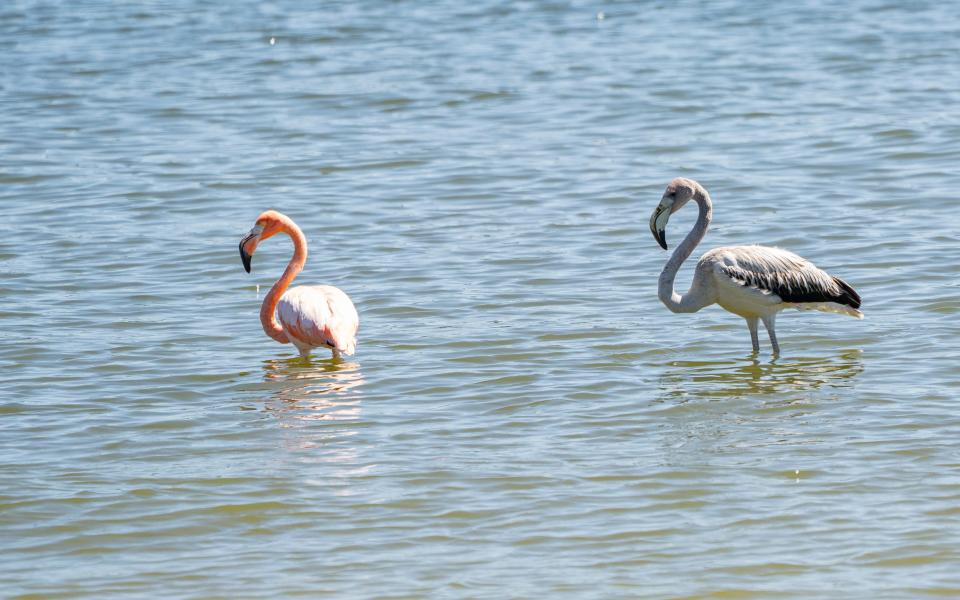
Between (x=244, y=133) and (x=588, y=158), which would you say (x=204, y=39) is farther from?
(x=588, y=158)

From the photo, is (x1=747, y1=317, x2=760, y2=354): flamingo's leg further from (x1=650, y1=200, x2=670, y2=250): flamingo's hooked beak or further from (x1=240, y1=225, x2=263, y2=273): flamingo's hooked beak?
(x1=240, y1=225, x2=263, y2=273): flamingo's hooked beak

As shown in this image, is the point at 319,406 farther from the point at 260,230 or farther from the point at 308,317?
the point at 260,230

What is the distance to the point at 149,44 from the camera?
22797mm

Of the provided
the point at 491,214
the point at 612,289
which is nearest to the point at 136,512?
the point at 612,289

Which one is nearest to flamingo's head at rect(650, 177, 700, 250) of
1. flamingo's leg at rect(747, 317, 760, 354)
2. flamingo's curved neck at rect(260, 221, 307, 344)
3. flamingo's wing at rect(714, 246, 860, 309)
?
flamingo's wing at rect(714, 246, 860, 309)

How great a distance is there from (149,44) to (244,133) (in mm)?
6196

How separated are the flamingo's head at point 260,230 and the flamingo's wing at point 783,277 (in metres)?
2.87

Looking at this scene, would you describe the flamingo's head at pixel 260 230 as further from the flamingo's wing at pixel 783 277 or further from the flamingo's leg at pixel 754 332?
the flamingo's leg at pixel 754 332

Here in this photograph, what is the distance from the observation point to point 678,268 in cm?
984

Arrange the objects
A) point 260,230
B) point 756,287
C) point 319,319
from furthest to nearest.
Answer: point 260,230 < point 319,319 < point 756,287

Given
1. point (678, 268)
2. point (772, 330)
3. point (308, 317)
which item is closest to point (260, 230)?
point (308, 317)

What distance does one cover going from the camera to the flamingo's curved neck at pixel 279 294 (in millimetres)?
9953

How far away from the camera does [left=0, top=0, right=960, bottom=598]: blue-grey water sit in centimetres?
679

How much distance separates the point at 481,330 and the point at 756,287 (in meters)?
1.88
